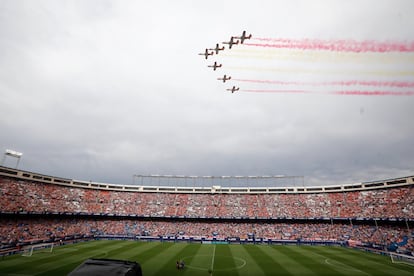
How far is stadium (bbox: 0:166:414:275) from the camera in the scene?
3055cm

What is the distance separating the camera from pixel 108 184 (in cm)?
6631

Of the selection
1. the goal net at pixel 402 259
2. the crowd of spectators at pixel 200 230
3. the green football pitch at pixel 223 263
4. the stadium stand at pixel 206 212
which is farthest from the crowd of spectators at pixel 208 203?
the green football pitch at pixel 223 263

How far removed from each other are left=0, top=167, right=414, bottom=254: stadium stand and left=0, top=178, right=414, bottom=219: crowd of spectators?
178mm

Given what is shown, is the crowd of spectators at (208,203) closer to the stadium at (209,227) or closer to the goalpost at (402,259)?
the stadium at (209,227)

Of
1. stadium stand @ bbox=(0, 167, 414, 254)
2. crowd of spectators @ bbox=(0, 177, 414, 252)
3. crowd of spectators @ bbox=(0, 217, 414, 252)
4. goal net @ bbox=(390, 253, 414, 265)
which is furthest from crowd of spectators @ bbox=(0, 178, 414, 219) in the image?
goal net @ bbox=(390, 253, 414, 265)

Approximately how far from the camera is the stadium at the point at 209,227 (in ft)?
100

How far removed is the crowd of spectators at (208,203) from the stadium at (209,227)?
0.77 feet

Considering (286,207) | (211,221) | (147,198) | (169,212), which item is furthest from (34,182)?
(286,207)

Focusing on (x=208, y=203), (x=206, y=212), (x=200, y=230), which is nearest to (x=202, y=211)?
(x=206, y=212)

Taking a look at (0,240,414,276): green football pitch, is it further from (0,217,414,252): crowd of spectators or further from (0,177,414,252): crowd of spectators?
(0,177,414,252): crowd of spectators

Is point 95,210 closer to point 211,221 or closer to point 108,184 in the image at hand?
point 108,184

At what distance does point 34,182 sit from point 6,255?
73.0 ft

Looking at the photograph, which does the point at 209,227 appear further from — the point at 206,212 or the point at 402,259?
the point at 402,259

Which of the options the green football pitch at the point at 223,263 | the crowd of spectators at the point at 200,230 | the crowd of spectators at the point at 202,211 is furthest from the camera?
the crowd of spectators at the point at 202,211
